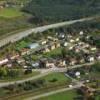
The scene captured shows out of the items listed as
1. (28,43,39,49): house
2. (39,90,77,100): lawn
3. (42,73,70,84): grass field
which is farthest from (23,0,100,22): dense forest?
(39,90,77,100): lawn

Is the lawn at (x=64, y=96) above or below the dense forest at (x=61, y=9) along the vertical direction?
below

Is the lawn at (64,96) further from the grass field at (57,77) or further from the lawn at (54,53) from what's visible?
the lawn at (54,53)

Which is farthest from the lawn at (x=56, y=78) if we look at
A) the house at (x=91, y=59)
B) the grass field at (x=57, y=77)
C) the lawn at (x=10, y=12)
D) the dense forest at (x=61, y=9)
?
the lawn at (x=10, y=12)

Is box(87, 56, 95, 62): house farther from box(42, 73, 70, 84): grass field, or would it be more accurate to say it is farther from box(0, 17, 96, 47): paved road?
box(0, 17, 96, 47): paved road

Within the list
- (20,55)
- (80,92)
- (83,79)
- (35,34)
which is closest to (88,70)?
(83,79)

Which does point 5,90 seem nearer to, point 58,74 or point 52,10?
point 58,74

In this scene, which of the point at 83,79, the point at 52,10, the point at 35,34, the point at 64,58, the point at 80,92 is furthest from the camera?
the point at 52,10
